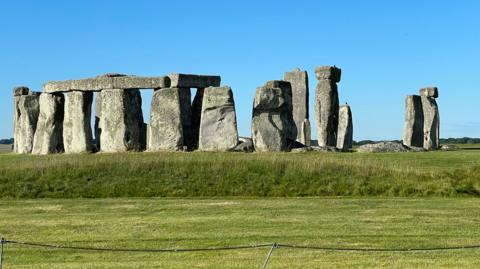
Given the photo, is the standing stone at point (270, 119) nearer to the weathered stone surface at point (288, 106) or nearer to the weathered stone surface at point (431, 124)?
the weathered stone surface at point (288, 106)

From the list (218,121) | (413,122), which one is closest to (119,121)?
(218,121)

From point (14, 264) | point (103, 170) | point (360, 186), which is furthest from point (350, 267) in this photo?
point (103, 170)

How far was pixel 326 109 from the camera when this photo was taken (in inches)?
1388

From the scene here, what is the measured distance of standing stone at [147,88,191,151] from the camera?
103 feet

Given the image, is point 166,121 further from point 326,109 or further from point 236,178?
point 236,178

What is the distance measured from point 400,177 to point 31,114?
735 inches

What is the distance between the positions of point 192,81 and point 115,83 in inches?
109

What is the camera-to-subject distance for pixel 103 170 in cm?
2338

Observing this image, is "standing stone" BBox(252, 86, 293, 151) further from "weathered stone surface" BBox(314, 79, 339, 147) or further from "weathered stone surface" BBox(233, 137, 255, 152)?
"weathered stone surface" BBox(314, 79, 339, 147)

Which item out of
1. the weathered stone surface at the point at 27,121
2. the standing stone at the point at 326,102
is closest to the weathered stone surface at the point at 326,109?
the standing stone at the point at 326,102

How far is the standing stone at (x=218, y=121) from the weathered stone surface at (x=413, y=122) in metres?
9.46

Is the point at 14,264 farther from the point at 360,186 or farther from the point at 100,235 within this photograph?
the point at 360,186

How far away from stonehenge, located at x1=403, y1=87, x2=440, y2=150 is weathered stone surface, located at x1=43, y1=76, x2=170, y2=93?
11.1 m

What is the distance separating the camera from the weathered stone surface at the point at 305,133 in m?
37.4
